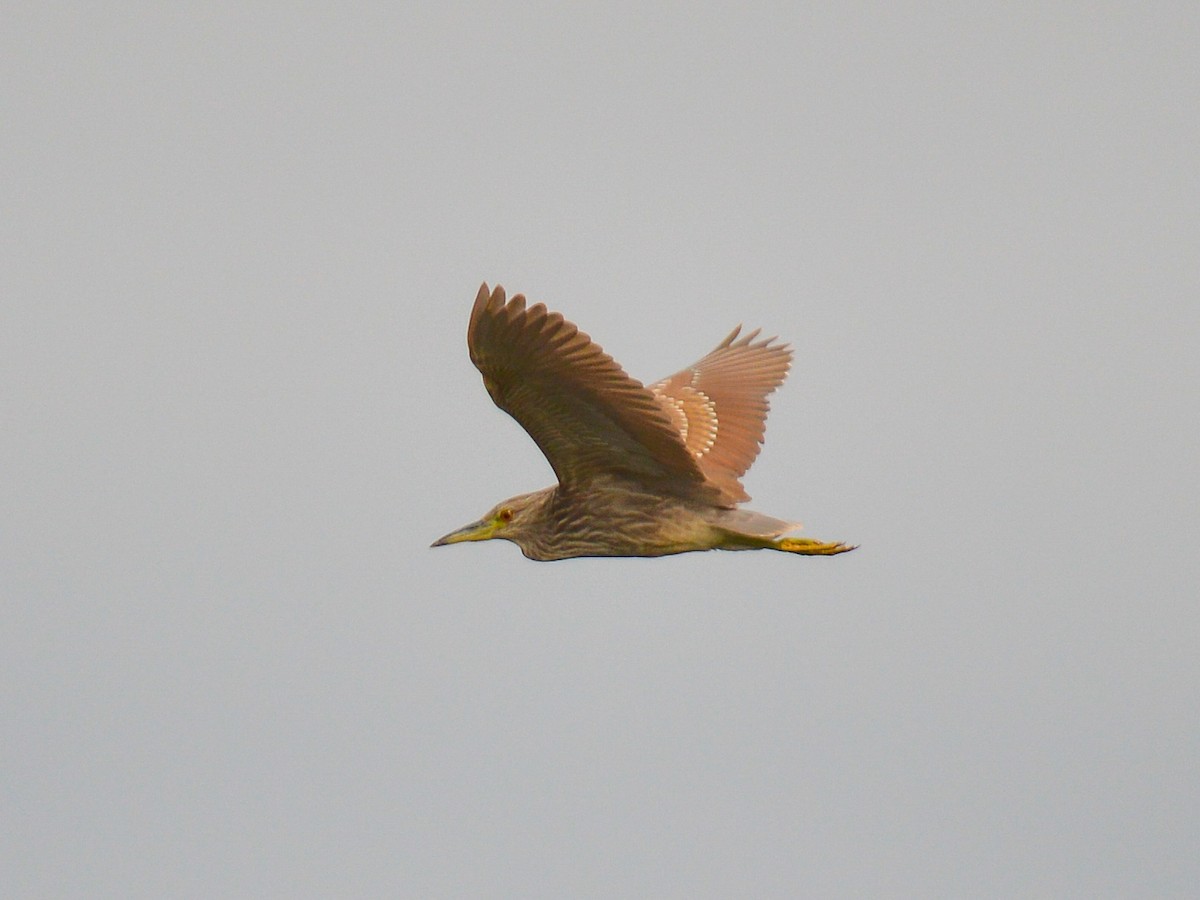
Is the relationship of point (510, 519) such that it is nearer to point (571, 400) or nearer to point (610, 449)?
point (610, 449)

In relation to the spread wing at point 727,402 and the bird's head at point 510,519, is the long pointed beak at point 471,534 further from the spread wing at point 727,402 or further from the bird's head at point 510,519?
the spread wing at point 727,402

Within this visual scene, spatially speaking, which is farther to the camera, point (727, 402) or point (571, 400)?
point (727, 402)

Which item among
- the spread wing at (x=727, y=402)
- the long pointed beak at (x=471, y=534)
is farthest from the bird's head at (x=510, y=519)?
the spread wing at (x=727, y=402)

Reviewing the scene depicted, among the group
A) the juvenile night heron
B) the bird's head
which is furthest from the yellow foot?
the bird's head

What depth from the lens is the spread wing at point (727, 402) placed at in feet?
36.1

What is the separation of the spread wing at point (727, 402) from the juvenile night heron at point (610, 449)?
10mm

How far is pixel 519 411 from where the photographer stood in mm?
9594

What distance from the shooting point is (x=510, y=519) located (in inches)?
418

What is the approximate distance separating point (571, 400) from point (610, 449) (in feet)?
1.86

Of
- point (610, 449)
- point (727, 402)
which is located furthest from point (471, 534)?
point (727, 402)

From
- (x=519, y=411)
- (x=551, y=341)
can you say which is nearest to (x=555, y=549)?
(x=519, y=411)

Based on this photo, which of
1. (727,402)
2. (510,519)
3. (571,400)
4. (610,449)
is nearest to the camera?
(571,400)

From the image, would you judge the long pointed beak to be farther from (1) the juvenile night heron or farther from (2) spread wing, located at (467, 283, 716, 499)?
(2) spread wing, located at (467, 283, 716, 499)

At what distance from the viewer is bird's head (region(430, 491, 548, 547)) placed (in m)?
10.6
